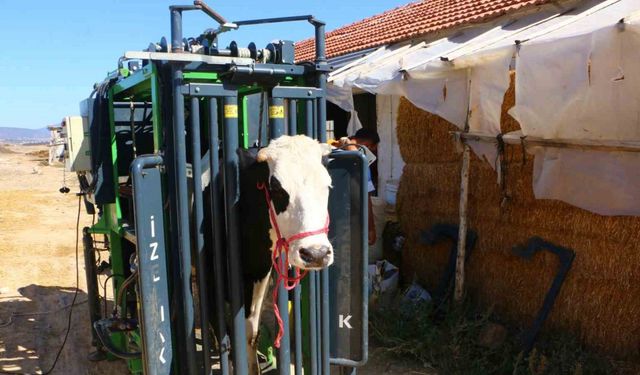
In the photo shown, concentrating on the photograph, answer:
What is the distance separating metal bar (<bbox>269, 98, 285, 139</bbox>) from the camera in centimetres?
271

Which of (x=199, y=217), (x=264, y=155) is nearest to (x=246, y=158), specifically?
(x=264, y=155)

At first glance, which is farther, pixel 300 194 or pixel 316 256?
pixel 300 194

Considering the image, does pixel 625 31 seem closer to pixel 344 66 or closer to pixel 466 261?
pixel 466 261

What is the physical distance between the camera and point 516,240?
17.3 feet

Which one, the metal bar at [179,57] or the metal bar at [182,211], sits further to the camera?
the metal bar at [182,211]

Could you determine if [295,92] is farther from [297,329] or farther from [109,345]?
[109,345]

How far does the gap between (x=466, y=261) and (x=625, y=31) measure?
2809 millimetres

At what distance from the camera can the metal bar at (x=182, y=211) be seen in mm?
2406

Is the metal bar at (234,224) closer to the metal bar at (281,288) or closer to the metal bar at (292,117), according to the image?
the metal bar at (281,288)

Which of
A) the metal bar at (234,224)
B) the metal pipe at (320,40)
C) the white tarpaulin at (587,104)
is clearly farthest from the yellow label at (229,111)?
the white tarpaulin at (587,104)

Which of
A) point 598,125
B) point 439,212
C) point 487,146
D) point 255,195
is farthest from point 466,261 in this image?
point 255,195

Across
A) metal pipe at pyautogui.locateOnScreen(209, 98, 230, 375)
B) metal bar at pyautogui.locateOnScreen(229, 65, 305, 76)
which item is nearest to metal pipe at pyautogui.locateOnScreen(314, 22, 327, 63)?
metal bar at pyautogui.locateOnScreen(229, 65, 305, 76)

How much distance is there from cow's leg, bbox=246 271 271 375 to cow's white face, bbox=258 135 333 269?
0.66 m

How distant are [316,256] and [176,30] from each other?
1.29 meters
